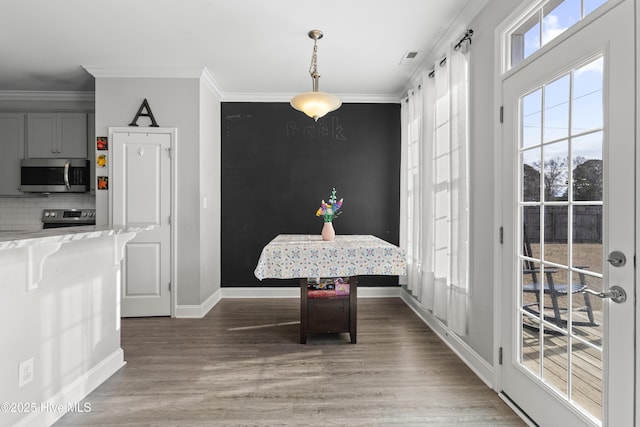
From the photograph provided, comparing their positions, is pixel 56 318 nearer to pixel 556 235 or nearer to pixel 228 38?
pixel 228 38

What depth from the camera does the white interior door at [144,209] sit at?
3.99m

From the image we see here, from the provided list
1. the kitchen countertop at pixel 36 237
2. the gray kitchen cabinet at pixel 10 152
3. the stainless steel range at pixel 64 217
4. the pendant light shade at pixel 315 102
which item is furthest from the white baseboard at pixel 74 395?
the gray kitchen cabinet at pixel 10 152

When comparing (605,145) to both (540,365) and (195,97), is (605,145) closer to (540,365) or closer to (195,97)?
(540,365)

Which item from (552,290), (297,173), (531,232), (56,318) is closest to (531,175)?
(531,232)

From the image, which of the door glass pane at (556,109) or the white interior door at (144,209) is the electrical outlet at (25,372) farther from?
the door glass pane at (556,109)

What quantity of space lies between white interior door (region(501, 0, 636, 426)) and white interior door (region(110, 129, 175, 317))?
11.4 ft

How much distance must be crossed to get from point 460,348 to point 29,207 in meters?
5.64

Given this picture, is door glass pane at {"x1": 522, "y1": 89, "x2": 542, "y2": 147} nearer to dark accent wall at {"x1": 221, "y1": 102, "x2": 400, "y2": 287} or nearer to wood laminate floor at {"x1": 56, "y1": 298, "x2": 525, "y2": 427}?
wood laminate floor at {"x1": 56, "y1": 298, "x2": 525, "y2": 427}

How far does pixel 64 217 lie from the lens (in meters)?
4.79

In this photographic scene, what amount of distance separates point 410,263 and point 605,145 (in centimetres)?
304

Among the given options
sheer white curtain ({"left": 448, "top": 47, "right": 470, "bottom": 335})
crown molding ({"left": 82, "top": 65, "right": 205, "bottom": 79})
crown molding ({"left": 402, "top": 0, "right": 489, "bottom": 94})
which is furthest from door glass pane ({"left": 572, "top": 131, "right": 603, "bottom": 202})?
crown molding ({"left": 82, "top": 65, "right": 205, "bottom": 79})

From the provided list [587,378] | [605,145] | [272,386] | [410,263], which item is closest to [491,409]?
[587,378]

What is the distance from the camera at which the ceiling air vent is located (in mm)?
3615

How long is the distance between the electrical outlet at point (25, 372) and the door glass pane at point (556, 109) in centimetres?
303
